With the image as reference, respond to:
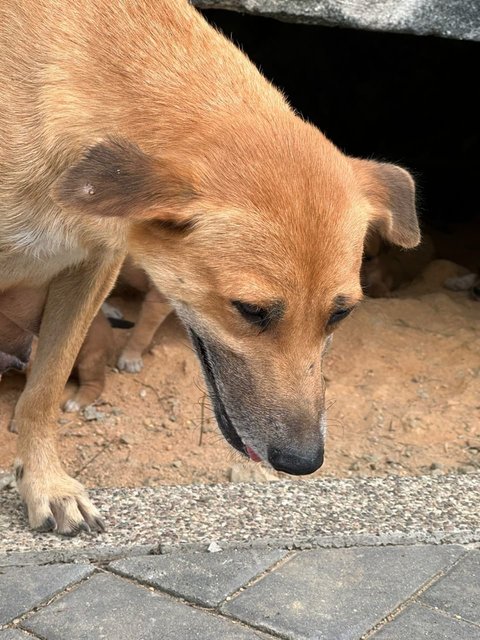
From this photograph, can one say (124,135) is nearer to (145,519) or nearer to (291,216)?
(291,216)

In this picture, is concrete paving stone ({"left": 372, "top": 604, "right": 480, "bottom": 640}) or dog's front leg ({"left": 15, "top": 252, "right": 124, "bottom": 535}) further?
dog's front leg ({"left": 15, "top": 252, "right": 124, "bottom": 535})

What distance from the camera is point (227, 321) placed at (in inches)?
119

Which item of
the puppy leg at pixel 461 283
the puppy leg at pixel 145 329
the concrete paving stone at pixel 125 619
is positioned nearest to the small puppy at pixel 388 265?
the puppy leg at pixel 461 283

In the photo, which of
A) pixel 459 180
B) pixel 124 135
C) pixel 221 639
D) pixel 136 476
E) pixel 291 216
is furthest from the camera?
pixel 459 180

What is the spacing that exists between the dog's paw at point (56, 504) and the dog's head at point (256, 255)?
0.67 metres

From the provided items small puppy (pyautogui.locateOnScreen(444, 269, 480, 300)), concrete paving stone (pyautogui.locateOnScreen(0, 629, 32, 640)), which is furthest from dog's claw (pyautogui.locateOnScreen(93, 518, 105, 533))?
small puppy (pyautogui.locateOnScreen(444, 269, 480, 300))

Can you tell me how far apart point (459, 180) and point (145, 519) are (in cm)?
725

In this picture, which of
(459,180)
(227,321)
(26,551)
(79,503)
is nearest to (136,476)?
(79,503)

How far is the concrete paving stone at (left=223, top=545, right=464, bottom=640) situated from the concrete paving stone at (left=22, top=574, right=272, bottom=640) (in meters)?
0.11

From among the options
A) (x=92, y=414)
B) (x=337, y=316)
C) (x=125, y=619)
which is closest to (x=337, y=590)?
(x=125, y=619)

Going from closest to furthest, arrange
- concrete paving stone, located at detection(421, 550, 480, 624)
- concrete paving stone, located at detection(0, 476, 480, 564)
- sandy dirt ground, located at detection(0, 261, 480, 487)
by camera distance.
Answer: concrete paving stone, located at detection(421, 550, 480, 624), concrete paving stone, located at detection(0, 476, 480, 564), sandy dirt ground, located at detection(0, 261, 480, 487)

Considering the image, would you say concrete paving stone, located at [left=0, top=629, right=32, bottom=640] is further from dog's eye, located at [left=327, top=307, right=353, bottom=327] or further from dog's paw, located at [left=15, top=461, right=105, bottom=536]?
dog's eye, located at [left=327, top=307, right=353, bottom=327]

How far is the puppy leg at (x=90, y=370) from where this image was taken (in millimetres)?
5293

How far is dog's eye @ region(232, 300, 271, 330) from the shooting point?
9.64ft
